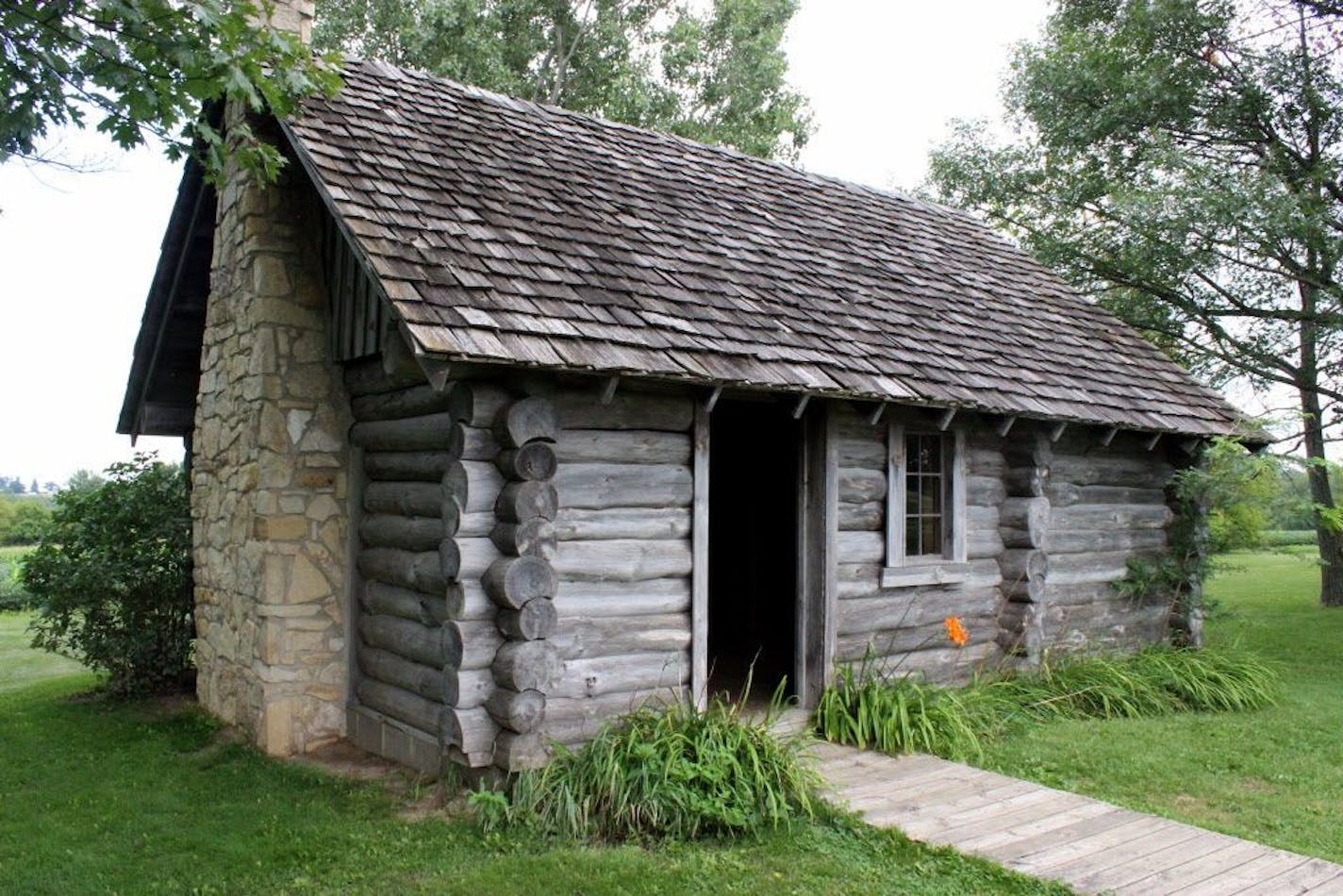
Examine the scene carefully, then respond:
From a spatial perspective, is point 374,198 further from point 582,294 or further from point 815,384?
point 815,384

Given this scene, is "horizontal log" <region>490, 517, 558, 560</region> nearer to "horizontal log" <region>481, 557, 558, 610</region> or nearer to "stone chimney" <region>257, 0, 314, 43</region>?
"horizontal log" <region>481, 557, 558, 610</region>

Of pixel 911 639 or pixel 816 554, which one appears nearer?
pixel 816 554

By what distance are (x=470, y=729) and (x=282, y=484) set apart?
106 inches

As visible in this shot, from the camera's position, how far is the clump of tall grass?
7.51 meters

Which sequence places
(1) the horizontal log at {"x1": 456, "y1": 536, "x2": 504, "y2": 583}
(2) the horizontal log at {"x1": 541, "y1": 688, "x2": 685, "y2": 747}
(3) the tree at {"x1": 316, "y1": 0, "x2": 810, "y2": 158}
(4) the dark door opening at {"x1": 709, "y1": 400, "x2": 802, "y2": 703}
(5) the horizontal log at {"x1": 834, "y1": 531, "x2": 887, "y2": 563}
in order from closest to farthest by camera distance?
(1) the horizontal log at {"x1": 456, "y1": 536, "x2": 504, "y2": 583}, (2) the horizontal log at {"x1": 541, "y1": 688, "x2": 685, "y2": 747}, (5) the horizontal log at {"x1": 834, "y1": 531, "x2": 887, "y2": 563}, (4) the dark door opening at {"x1": 709, "y1": 400, "x2": 802, "y2": 703}, (3) the tree at {"x1": 316, "y1": 0, "x2": 810, "y2": 158}

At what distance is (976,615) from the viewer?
9.06 m

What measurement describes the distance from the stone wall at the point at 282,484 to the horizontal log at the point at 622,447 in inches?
92.4

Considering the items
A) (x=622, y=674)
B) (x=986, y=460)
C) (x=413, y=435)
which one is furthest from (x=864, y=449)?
(x=413, y=435)

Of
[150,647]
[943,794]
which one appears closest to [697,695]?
[943,794]

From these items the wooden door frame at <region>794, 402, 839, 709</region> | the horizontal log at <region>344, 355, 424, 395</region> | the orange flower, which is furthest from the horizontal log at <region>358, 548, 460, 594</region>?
the orange flower

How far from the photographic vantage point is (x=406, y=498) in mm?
7223

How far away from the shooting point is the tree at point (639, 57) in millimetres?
21016

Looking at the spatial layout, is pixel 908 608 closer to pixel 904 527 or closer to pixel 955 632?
pixel 955 632

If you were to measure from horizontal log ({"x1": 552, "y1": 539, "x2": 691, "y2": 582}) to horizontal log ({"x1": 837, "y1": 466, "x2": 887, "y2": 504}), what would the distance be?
1607 millimetres
